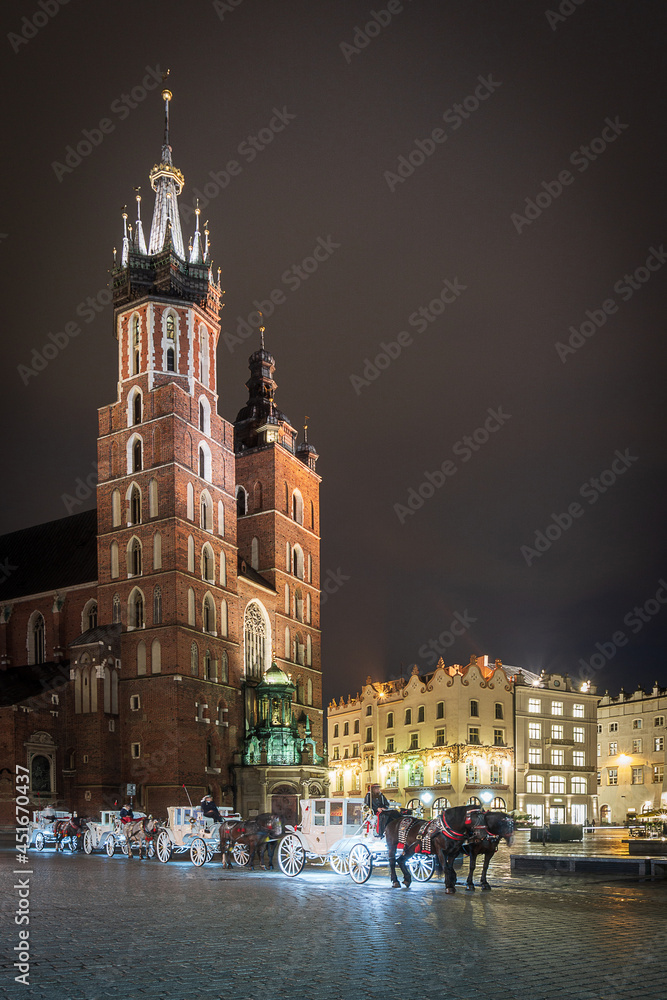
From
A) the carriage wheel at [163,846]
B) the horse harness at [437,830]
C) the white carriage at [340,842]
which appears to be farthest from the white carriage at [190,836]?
the horse harness at [437,830]

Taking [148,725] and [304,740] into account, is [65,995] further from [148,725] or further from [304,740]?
[304,740]

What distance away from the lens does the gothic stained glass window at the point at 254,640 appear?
5881cm

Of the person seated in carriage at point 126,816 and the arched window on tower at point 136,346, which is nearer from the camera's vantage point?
the person seated in carriage at point 126,816

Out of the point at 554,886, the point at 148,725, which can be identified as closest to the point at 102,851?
the point at 148,725

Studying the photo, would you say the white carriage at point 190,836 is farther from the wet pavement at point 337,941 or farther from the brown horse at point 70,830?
the brown horse at point 70,830

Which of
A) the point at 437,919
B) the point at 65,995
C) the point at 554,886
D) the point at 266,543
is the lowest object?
the point at 554,886

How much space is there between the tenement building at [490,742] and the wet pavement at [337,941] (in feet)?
161

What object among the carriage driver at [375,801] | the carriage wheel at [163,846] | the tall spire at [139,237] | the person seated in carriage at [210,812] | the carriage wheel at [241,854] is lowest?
the carriage wheel at [163,846]

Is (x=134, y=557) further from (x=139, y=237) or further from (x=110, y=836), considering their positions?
(x=110, y=836)

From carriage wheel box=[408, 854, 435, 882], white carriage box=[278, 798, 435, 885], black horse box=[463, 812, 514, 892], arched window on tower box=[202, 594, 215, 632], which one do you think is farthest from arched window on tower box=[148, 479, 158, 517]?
black horse box=[463, 812, 514, 892]

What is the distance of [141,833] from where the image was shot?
93.9 ft

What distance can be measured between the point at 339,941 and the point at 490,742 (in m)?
59.7

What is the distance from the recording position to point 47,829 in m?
34.6

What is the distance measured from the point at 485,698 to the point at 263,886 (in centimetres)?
5305
